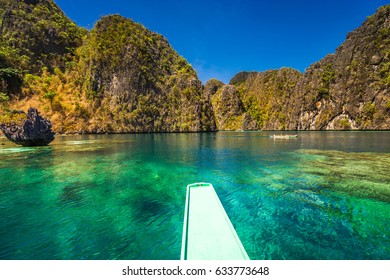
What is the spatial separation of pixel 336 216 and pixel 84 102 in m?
111

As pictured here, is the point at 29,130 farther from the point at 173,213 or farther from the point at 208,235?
the point at 208,235

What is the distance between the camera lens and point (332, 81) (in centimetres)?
14238

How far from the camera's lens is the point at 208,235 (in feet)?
21.3

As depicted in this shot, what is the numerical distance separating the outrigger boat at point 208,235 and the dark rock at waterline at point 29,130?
39.5m

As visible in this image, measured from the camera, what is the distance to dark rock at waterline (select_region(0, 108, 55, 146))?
35.8 m

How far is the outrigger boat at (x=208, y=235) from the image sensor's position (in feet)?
18.2

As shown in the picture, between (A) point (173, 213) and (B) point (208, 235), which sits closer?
(B) point (208, 235)

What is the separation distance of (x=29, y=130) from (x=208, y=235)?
42459mm

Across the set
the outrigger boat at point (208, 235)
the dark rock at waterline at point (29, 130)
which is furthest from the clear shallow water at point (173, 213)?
the dark rock at waterline at point (29, 130)

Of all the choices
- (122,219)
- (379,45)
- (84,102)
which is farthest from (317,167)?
(379,45)

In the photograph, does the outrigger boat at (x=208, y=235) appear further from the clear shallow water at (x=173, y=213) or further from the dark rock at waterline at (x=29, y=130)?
the dark rock at waterline at (x=29, y=130)

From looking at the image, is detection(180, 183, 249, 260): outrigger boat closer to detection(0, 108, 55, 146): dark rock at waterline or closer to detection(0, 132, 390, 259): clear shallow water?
detection(0, 132, 390, 259): clear shallow water

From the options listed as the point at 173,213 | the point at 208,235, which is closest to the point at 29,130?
the point at 173,213
